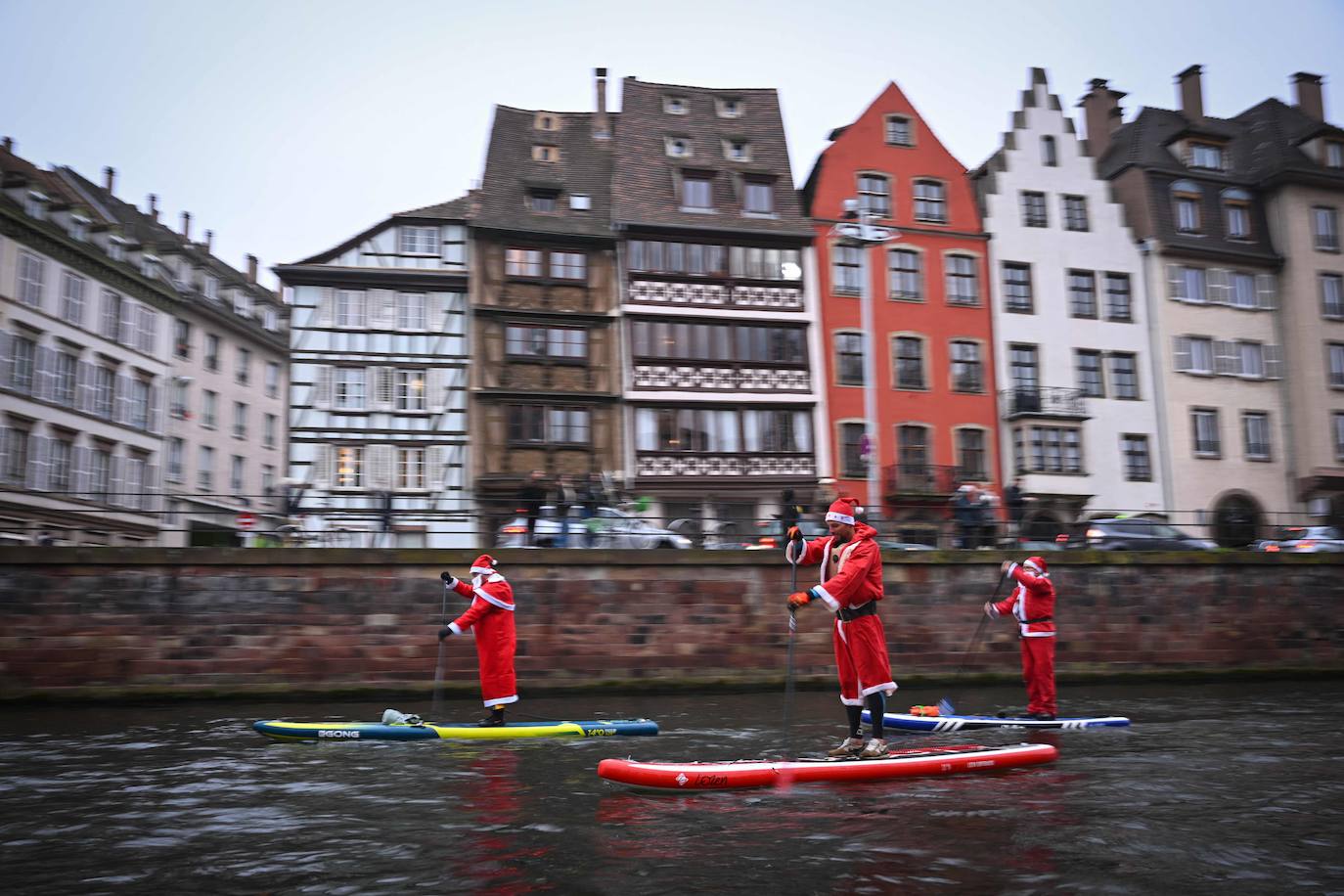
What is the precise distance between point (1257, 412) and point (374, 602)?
33.0 metres

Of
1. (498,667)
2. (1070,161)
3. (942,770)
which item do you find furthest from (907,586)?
(1070,161)

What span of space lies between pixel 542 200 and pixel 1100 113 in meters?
22.4

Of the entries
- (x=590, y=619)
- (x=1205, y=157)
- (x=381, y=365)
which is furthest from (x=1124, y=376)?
(x=590, y=619)

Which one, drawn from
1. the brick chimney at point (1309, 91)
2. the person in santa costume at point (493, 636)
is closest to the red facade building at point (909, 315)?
the brick chimney at point (1309, 91)

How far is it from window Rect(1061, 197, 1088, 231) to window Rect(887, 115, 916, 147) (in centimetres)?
588

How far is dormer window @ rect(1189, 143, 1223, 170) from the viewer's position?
136ft

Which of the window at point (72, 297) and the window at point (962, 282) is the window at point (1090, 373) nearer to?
the window at point (962, 282)

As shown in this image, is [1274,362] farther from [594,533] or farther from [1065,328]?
[594,533]

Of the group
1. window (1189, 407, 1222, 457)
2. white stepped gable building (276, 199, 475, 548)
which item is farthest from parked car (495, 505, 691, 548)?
window (1189, 407, 1222, 457)

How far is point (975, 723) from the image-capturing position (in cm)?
1267

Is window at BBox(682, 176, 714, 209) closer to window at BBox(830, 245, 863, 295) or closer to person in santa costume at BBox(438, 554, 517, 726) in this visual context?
window at BBox(830, 245, 863, 295)

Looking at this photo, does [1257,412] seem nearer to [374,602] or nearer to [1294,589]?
[1294,589]

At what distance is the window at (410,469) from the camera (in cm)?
3578

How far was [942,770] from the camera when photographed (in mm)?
A: 9273
